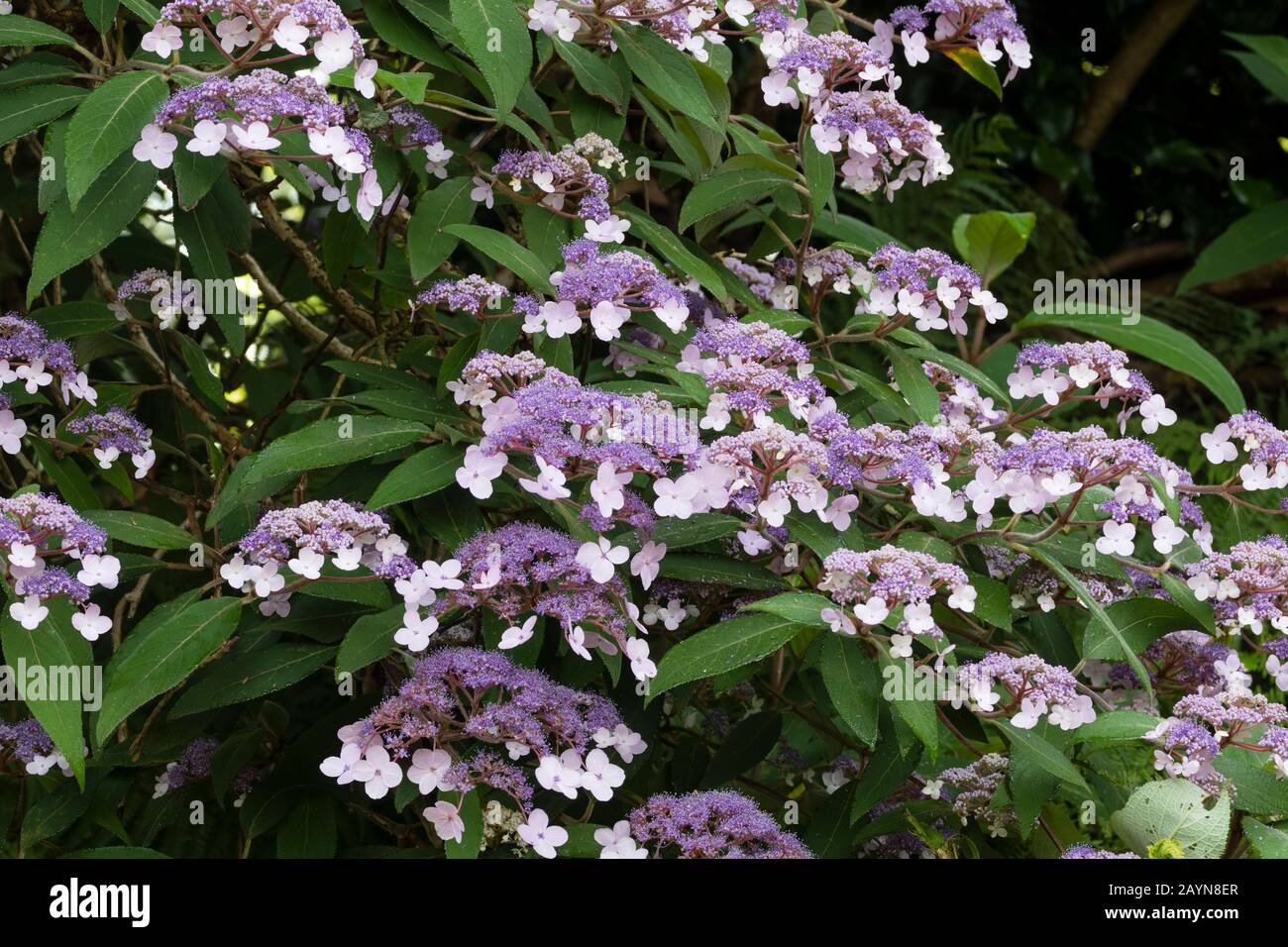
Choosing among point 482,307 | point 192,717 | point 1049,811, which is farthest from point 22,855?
point 1049,811

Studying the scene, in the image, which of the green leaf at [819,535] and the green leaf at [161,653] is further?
the green leaf at [819,535]

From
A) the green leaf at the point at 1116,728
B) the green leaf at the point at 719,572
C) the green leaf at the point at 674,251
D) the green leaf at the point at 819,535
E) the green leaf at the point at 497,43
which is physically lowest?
the green leaf at the point at 1116,728

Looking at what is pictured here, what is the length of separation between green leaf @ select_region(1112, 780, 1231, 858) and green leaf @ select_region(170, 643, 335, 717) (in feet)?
3.62

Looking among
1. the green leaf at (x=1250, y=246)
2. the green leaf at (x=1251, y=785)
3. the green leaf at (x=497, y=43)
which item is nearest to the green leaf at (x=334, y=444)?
the green leaf at (x=497, y=43)

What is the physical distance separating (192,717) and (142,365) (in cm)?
192

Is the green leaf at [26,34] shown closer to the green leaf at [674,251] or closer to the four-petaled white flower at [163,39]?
the four-petaled white flower at [163,39]

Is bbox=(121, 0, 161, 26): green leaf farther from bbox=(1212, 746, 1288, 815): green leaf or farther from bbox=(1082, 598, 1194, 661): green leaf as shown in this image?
bbox=(1212, 746, 1288, 815): green leaf

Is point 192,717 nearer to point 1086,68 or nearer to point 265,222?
point 265,222

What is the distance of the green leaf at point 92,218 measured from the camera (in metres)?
1.83

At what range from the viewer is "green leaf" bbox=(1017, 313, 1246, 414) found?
108 inches

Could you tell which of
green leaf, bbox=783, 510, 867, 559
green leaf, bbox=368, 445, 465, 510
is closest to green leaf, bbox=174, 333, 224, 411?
green leaf, bbox=368, 445, 465, 510

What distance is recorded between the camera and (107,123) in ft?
5.90

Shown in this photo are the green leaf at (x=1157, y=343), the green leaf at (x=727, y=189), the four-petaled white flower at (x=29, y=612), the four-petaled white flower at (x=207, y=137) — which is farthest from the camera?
the green leaf at (x=1157, y=343)

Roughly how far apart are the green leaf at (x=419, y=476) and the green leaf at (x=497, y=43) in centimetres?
46
